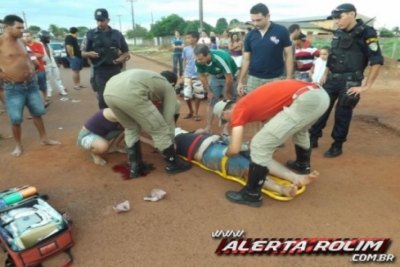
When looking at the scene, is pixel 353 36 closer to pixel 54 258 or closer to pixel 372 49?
pixel 372 49

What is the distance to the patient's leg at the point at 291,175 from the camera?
3.47 meters

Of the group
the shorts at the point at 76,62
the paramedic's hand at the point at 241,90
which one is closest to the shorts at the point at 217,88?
the paramedic's hand at the point at 241,90

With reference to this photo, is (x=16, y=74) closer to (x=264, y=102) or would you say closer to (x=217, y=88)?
(x=217, y=88)

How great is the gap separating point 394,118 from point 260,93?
14.2 ft

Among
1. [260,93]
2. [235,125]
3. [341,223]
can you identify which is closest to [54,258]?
[235,125]

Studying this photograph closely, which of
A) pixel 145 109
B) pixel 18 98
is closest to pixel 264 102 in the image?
pixel 145 109

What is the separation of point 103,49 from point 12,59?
4.61ft

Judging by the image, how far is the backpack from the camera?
2.62 m

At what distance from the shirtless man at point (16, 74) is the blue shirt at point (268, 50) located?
3.10 metres

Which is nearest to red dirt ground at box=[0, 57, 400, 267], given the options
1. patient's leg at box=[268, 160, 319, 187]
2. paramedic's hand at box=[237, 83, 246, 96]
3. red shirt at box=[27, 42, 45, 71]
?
patient's leg at box=[268, 160, 319, 187]

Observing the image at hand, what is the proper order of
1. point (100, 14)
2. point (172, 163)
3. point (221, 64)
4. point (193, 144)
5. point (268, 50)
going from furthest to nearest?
point (100, 14) < point (221, 64) < point (268, 50) < point (193, 144) < point (172, 163)

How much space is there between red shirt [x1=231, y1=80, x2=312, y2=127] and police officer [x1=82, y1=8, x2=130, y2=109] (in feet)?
10.5

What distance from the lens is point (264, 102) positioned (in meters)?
3.24

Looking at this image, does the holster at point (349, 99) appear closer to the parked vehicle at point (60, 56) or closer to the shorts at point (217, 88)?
the shorts at point (217, 88)
